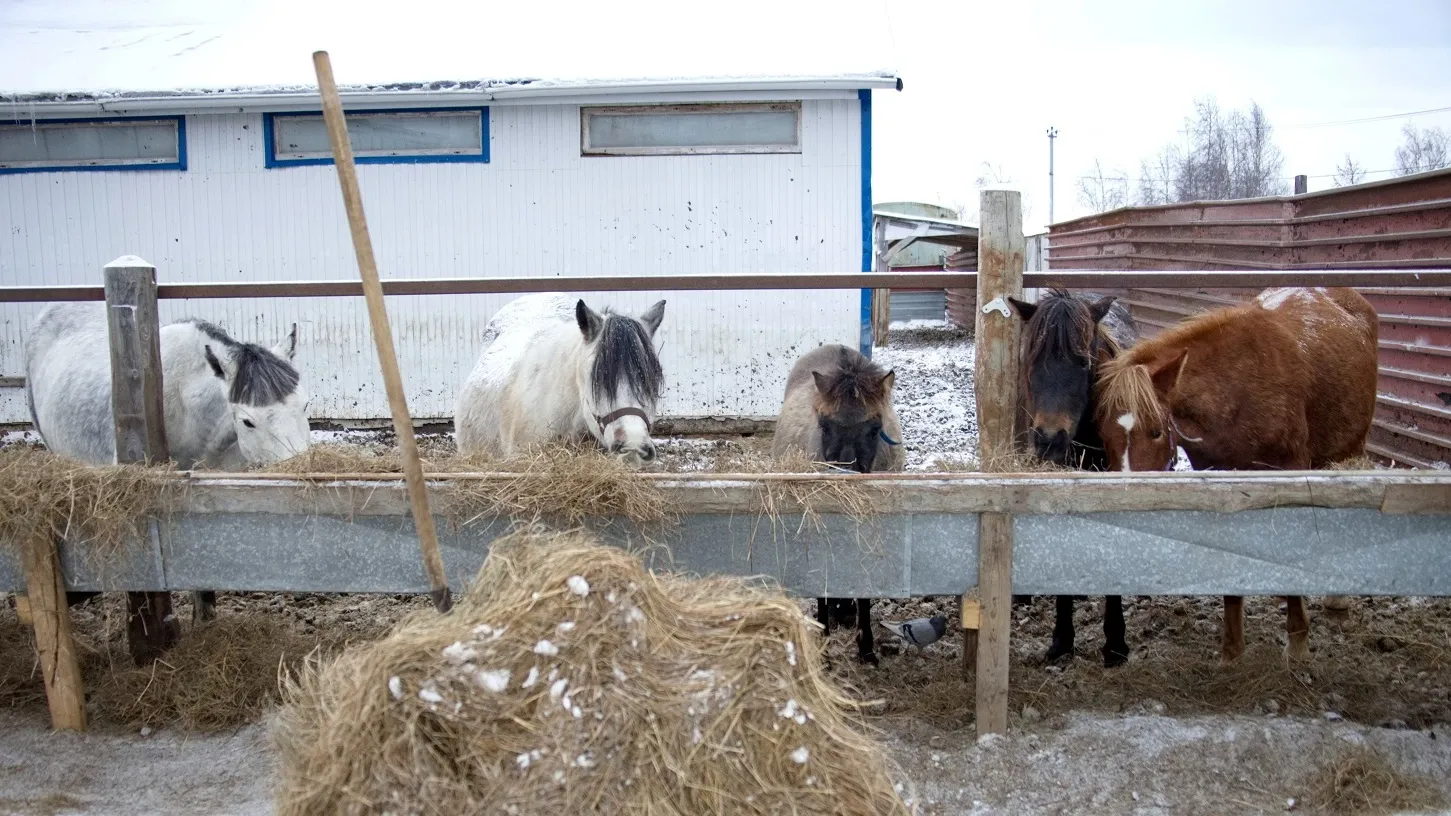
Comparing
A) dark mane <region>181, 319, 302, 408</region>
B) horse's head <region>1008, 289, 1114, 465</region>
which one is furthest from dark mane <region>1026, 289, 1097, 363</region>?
dark mane <region>181, 319, 302, 408</region>

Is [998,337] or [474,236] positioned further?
[474,236]

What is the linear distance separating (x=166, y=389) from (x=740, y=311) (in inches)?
224

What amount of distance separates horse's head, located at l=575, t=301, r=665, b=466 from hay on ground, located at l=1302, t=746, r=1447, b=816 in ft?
9.18

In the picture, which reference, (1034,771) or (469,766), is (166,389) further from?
(1034,771)

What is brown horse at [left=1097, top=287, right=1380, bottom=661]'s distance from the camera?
4.42 meters

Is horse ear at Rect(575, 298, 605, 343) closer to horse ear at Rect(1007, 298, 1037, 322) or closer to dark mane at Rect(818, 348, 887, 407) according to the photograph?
dark mane at Rect(818, 348, 887, 407)

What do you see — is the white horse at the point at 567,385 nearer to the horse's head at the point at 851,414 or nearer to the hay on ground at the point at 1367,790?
the horse's head at the point at 851,414

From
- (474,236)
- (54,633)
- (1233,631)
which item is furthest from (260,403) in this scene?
(474,236)

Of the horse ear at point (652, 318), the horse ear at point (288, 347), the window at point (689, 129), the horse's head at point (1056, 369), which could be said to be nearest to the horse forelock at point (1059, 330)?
the horse's head at point (1056, 369)

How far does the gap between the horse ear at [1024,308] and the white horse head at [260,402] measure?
3478 millimetres

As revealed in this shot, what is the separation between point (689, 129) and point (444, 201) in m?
2.61

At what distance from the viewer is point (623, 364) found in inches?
181

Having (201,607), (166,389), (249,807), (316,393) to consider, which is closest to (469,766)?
(249,807)

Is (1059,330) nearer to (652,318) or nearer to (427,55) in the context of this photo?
(652,318)
